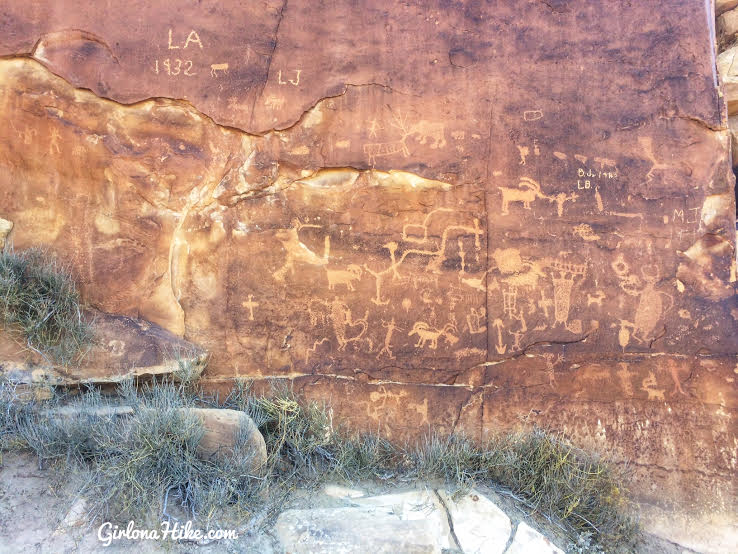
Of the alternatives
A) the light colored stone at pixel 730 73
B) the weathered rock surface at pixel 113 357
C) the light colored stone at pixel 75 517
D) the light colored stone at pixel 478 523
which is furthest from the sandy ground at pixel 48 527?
the light colored stone at pixel 730 73

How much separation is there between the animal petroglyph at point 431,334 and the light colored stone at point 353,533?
3.44 ft

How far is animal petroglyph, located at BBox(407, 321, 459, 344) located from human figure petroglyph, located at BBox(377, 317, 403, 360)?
0.10 metres

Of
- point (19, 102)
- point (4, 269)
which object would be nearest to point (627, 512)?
point (4, 269)

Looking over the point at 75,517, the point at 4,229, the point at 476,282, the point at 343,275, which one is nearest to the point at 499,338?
the point at 476,282

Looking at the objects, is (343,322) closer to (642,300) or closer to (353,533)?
(353,533)

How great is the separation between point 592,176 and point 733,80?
2.33 metres

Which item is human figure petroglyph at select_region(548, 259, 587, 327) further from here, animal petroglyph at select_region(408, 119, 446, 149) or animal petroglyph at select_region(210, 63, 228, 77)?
animal petroglyph at select_region(210, 63, 228, 77)

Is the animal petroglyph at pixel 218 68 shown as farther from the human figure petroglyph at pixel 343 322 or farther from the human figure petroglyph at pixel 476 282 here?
the human figure petroglyph at pixel 476 282

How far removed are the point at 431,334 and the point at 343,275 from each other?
65 centimetres

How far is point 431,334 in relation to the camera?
142 inches

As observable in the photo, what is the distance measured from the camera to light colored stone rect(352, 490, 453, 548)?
286cm

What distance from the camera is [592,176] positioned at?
145 inches

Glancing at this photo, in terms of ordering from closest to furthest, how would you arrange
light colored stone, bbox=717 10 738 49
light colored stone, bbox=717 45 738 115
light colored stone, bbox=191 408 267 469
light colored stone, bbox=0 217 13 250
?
light colored stone, bbox=191 408 267 469, light colored stone, bbox=0 217 13 250, light colored stone, bbox=717 45 738 115, light colored stone, bbox=717 10 738 49

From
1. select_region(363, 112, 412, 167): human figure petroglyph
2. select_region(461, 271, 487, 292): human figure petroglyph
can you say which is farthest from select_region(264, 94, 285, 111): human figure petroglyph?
select_region(461, 271, 487, 292): human figure petroglyph
